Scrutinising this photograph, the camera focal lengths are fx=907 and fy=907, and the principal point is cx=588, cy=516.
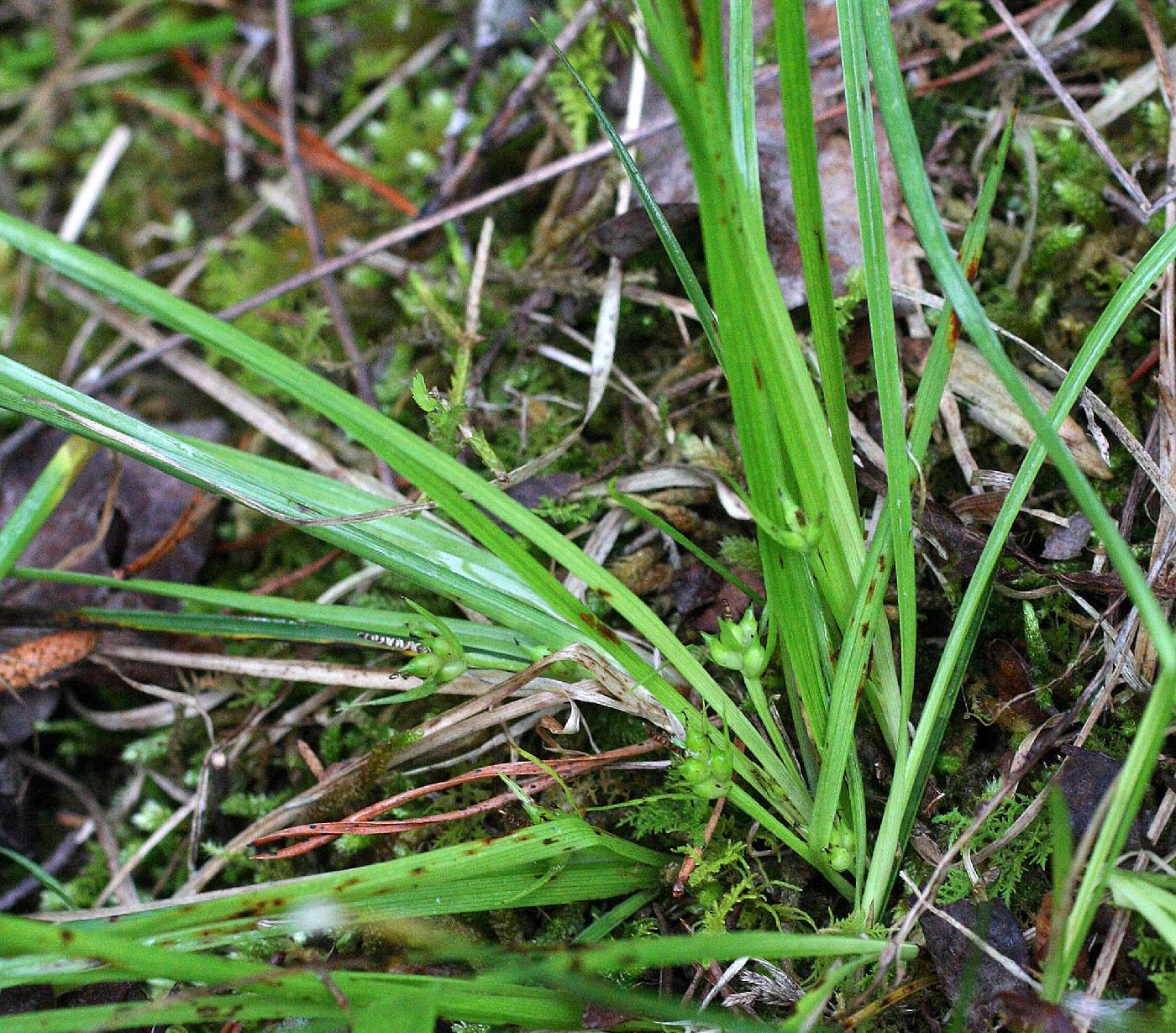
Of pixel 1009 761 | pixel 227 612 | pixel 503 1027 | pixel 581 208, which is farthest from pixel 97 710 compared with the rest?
pixel 1009 761

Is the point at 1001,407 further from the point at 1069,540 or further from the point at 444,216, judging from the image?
the point at 444,216

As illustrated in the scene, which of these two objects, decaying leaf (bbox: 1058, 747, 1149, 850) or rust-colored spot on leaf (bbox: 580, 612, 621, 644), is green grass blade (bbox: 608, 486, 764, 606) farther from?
decaying leaf (bbox: 1058, 747, 1149, 850)

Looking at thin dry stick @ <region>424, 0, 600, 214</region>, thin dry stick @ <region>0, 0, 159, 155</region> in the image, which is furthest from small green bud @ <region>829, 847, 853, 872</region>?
thin dry stick @ <region>0, 0, 159, 155</region>

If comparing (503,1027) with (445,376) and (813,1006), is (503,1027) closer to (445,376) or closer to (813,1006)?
(813,1006)

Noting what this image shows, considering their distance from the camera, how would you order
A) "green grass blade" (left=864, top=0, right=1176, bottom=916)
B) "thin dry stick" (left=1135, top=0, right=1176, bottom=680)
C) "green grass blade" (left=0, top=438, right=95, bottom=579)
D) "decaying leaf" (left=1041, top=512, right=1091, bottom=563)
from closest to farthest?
"green grass blade" (left=864, top=0, right=1176, bottom=916)
"thin dry stick" (left=1135, top=0, right=1176, bottom=680)
"decaying leaf" (left=1041, top=512, right=1091, bottom=563)
"green grass blade" (left=0, top=438, right=95, bottom=579)

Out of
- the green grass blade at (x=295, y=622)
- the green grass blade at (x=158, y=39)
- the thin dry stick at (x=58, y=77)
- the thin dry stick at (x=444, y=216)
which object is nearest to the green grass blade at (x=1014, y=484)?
the green grass blade at (x=295, y=622)

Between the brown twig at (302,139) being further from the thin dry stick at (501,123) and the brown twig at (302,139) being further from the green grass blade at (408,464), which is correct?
the green grass blade at (408,464)

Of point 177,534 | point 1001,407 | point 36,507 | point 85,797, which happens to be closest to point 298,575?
point 177,534
